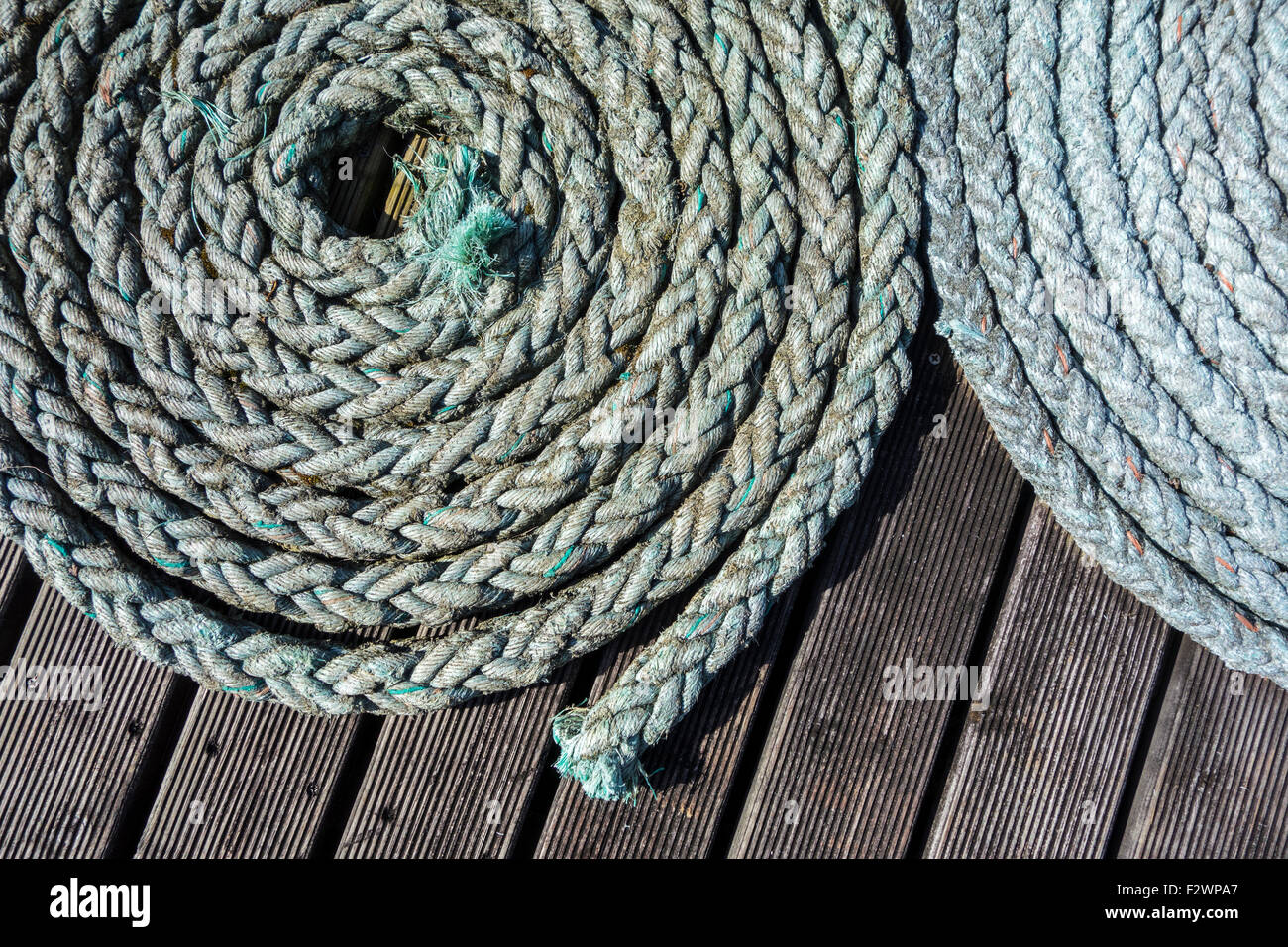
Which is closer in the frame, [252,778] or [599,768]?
[599,768]

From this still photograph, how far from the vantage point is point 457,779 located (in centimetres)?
151

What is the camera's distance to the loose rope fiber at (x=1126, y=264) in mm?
1422

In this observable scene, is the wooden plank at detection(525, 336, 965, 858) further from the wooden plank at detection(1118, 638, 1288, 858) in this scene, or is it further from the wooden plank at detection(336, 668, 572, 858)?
the wooden plank at detection(1118, 638, 1288, 858)

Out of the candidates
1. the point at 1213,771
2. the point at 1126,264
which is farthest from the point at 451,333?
the point at 1213,771

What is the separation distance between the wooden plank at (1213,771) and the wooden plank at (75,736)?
1911 mm

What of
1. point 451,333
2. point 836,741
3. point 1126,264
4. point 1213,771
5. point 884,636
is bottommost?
point 1213,771

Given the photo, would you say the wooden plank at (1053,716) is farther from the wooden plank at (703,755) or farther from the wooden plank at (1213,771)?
the wooden plank at (703,755)

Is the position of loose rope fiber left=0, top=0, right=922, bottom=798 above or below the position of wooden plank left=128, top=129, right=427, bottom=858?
above

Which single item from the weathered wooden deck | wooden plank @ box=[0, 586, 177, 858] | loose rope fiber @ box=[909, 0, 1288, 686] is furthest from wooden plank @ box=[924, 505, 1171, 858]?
wooden plank @ box=[0, 586, 177, 858]

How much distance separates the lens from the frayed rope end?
4.50 ft

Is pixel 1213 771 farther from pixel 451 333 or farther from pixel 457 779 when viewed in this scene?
pixel 451 333

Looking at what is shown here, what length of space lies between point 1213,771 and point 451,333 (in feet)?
5.53

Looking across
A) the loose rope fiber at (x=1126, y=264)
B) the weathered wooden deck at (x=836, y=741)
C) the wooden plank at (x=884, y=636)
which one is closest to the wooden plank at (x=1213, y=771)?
the weathered wooden deck at (x=836, y=741)
